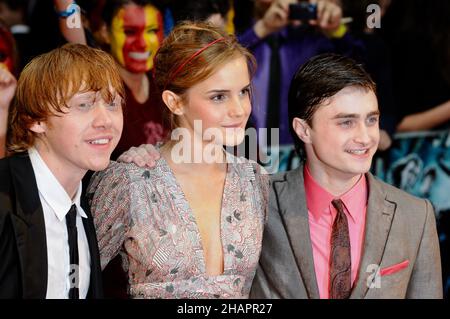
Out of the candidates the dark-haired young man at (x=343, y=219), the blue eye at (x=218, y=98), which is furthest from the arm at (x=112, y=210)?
the dark-haired young man at (x=343, y=219)

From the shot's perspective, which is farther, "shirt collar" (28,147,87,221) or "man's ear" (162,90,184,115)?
"man's ear" (162,90,184,115)

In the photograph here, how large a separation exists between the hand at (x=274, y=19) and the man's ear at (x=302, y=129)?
1.20 m

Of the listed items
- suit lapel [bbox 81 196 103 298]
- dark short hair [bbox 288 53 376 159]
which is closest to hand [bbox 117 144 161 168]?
suit lapel [bbox 81 196 103 298]

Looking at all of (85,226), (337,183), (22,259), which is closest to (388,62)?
(337,183)

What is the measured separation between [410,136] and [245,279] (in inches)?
65.1

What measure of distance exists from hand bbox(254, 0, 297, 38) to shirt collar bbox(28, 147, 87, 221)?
1.67m

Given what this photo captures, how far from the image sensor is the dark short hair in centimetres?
226

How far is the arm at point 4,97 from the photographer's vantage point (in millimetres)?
2697

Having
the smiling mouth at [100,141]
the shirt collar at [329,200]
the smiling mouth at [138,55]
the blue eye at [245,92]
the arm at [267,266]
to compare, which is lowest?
the arm at [267,266]

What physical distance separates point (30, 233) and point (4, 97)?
0.90 meters

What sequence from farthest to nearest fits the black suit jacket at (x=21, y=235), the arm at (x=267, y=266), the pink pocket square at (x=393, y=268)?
the arm at (x=267, y=266), the pink pocket square at (x=393, y=268), the black suit jacket at (x=21, y=235)

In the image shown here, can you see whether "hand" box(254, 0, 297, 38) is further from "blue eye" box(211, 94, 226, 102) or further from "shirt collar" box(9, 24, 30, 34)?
"blue eye" box(211, 94, 226, 102)

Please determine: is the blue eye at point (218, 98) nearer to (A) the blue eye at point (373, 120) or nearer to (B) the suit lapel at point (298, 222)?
Answer: (B) the suit lapel at point (298, 222)

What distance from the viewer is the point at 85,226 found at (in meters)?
2.20
